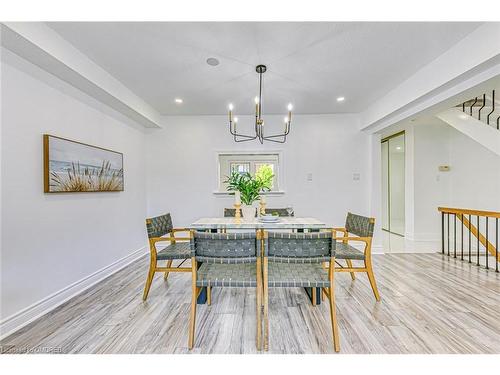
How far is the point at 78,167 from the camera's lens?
2512 mm

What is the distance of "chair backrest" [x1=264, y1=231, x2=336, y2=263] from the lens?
61.6 inches

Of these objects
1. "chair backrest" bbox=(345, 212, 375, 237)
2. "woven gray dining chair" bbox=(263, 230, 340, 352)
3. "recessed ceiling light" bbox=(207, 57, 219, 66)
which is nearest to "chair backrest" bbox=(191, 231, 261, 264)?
"woven gray dining chair" bbox=(263, 230, 340, 352)

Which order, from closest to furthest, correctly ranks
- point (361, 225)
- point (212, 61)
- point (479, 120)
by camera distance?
point (212, 61), point (361, 225), point (479, 120)

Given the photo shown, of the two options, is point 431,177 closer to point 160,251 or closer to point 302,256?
point 302,256

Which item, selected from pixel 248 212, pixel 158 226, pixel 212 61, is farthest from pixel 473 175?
pixel 158 226

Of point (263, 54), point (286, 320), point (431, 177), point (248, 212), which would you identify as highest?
point (263, 54)

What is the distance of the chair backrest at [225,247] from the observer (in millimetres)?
1599

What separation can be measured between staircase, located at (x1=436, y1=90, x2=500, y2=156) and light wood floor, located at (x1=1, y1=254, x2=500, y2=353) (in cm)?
201

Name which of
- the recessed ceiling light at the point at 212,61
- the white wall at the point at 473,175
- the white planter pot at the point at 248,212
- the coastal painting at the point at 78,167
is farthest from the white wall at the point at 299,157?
the white wall at the point at 473,175

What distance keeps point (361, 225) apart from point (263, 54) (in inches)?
80.4

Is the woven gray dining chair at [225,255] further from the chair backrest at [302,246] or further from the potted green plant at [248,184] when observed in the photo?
the potted green plant at [248,184]

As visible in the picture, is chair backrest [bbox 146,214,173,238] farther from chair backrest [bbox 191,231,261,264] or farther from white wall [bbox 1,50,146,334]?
chair backrest [bbox 191,231,261,264]
